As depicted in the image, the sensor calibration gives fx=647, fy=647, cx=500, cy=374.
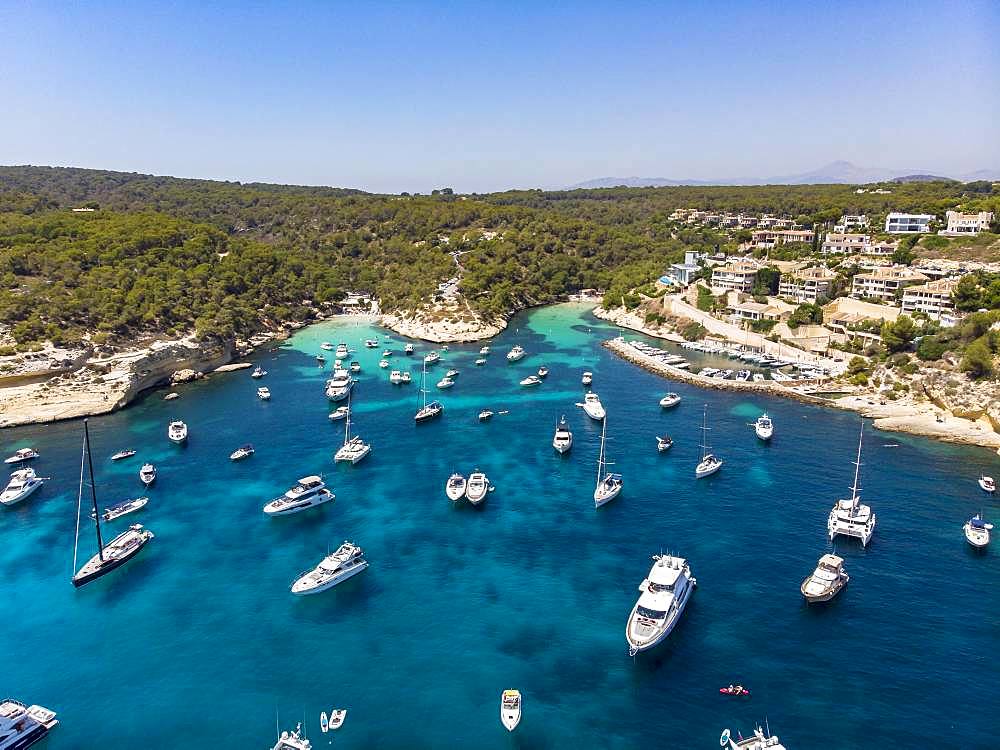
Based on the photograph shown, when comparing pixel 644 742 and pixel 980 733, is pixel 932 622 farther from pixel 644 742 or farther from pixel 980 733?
pixel 644 742

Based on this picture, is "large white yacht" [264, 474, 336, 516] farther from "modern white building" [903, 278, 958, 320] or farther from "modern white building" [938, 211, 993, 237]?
"modern white building" [938, 211, 993, 237]

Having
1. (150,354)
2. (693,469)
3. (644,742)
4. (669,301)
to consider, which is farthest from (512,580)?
(669,301)

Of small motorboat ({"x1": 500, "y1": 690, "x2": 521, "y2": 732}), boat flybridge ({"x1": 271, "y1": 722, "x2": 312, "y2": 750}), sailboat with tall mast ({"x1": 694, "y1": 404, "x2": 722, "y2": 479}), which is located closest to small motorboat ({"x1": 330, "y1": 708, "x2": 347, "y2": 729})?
boat flybridge ({"x1": 271, "y1": 722, "x2": 312, "y2": 750})

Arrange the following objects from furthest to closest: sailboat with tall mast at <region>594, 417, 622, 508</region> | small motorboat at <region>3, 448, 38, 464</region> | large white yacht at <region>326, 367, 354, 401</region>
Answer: large white yacht at <region>326, 367, 354, 401</region> → small motorboat at <region>3, 448, 38, 464</region> → sailboat with tall mast at <region>594, 417, 622, 508</region>

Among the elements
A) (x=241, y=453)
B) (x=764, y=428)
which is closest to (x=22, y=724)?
(x=241, y=453)

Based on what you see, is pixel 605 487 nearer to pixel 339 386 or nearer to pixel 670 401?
pixel 670 401

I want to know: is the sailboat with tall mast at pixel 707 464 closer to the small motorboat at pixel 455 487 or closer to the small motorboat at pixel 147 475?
the small motorboat at pixel 455 487
